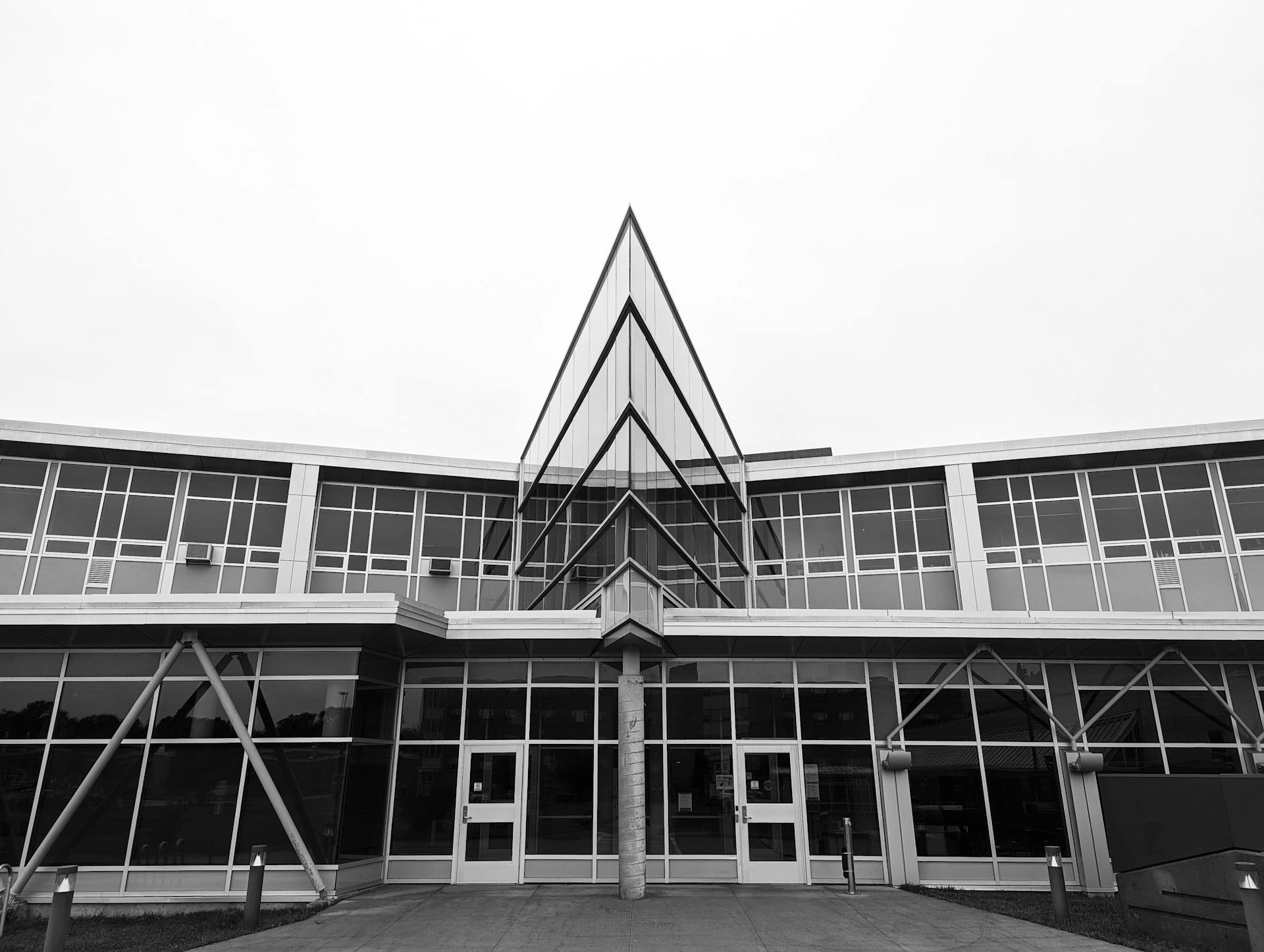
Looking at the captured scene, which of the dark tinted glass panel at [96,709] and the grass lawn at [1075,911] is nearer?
the grass lawn at [1075,911]

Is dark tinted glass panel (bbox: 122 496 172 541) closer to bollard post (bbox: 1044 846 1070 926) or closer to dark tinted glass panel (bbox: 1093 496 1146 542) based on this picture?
bollard post (bbox: 1044 846 1070 926)

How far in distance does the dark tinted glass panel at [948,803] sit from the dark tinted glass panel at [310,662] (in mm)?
10430

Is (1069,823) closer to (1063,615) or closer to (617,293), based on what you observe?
(1063,615)

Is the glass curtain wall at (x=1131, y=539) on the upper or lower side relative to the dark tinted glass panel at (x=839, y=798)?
upper

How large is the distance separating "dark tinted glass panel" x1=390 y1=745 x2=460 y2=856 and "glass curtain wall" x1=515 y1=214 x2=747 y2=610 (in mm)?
3866

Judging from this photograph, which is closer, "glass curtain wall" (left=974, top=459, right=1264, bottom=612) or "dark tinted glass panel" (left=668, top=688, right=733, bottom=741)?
"dark tinted glass panel" (left=668, top=688, right=733, bottom=741)

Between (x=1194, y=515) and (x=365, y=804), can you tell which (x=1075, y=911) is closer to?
(x=1194, y=515)

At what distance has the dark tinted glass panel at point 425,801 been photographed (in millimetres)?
15461

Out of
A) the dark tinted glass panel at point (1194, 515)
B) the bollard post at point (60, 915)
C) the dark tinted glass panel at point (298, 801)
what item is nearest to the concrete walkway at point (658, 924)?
the dark tinted glass panel at point (298, 801)

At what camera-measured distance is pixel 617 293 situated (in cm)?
1677

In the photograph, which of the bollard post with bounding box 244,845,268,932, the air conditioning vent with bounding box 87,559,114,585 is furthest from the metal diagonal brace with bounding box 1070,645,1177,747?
the air conditioning vent with bounding box 87,559,114,585

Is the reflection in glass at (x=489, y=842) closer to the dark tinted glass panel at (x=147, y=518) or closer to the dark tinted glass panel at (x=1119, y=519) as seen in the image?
the dark tinted glass panel at (x=147, y=518)

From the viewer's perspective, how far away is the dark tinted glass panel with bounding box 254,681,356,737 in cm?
1430

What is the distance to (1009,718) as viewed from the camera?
16.0m
